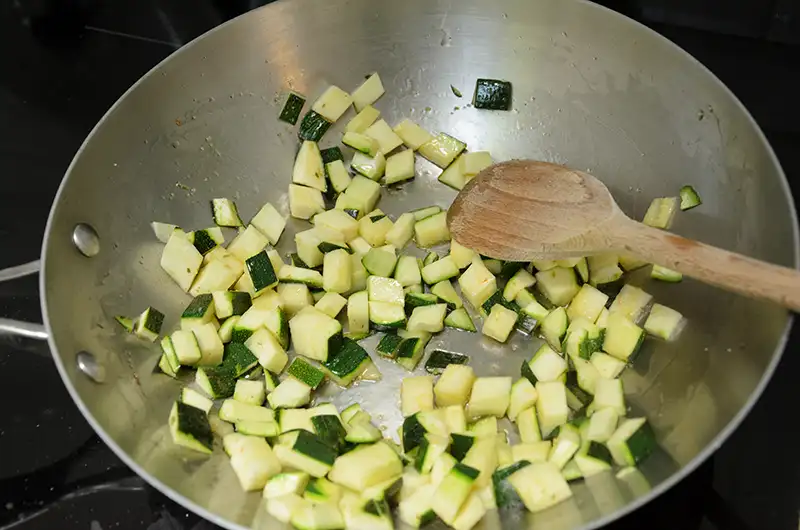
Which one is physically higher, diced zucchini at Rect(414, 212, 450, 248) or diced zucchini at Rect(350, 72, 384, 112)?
diced zucchini at Rect(350, 72, 384, 112)

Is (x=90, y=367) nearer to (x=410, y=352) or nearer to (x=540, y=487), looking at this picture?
(x=410, y=352)

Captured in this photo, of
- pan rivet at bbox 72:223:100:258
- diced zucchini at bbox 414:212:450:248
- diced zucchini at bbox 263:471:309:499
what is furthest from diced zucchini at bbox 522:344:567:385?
pan rivet at bbox 72:223:100:258

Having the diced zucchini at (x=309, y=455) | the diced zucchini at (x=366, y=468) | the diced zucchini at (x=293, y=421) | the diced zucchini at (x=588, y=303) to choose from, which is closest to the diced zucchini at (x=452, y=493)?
the diced zucchini at (x=366, y=468)

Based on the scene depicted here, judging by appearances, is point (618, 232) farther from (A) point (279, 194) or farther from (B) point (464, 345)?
(A) point (279, 194)

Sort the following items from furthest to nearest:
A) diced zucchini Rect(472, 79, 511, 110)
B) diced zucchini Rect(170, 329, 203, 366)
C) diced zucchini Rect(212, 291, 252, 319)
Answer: diced zucchini Rect(472, 79, 511, 110) < diced zucchini Rect(212, 291, 252, 319) < diced zucchini Rect(170, 329, 203, 366)

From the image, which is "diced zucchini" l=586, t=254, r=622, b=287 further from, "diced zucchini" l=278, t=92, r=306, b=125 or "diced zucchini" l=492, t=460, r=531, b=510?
"diced zucchini" l=278, t=92, r=306, b=125

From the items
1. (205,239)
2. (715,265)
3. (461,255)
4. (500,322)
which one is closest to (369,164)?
(461,255)
